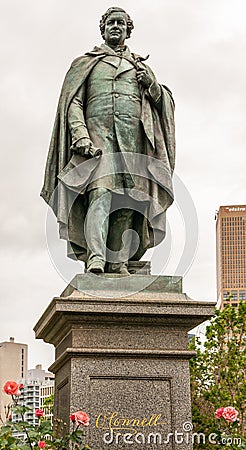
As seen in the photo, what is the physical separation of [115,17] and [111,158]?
1716 mm

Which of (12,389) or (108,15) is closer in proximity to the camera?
(12,389)

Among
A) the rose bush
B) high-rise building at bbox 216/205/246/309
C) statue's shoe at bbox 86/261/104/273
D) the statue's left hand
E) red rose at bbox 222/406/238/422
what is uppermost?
high-rise building at bbox 216/205/246/309

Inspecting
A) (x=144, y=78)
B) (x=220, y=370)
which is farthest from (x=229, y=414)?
(x=220, y=370)

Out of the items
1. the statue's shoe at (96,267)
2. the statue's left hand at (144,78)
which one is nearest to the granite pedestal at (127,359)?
the statue's shoe at (96,267)

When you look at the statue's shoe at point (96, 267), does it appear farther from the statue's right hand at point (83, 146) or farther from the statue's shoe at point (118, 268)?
the statue's right hand at point (83, 146)

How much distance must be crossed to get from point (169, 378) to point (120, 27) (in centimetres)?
403

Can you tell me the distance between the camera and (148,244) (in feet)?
30.1

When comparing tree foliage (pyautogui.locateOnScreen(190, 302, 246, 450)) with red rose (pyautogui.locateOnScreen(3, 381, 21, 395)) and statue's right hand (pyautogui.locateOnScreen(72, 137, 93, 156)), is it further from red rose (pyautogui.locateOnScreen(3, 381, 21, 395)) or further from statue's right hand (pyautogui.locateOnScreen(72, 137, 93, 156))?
red rose (pyautogui.locateOnScreen(3, 381, 21, 395))

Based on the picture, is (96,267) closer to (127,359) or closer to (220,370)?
(127,359)

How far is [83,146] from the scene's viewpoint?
8977 millimetres

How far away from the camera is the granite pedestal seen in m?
7.98

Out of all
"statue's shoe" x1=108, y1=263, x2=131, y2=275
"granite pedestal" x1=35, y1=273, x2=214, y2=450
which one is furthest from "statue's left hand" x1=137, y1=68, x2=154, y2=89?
"granite pedestal" x1=35, y1=273, x2=214, y2=450

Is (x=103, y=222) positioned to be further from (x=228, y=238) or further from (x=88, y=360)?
(x=228, y=238)

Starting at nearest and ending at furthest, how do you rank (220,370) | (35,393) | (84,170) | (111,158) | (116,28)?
(84,170) < (111,158) < (116,28) < (220,370) < (35,393)
